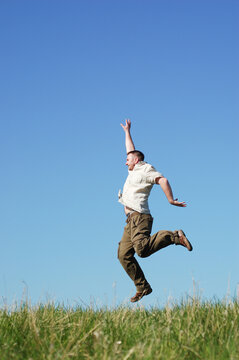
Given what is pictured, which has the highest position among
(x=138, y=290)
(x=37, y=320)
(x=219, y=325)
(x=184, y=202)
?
(x=184, y=202)

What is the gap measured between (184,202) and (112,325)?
2.68m

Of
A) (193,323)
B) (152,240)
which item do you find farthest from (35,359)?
(152,240)

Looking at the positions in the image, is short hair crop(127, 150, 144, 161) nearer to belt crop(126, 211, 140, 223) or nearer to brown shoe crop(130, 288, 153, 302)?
belt crop(126, 211, 140, 223)

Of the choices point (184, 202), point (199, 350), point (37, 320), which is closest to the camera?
point (199, 350)

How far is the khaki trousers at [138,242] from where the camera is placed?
283 inches

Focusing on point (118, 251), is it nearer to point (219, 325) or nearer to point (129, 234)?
point (129, 234)

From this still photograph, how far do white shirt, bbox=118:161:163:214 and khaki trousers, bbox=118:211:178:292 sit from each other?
0.47 feet

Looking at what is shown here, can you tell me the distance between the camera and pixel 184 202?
23.5ft

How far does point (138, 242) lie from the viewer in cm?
721

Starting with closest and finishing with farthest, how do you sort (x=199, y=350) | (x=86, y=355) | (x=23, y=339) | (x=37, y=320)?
(x=86, y=355) → (x=199, y=350) → (x=23, y=339) → (x=37, y=320)

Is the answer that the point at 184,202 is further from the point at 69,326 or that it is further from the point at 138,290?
the point at 69,326

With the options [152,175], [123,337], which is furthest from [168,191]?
[123,337]

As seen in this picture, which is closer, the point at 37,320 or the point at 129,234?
the point at 37,320

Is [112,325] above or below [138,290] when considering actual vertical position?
below
